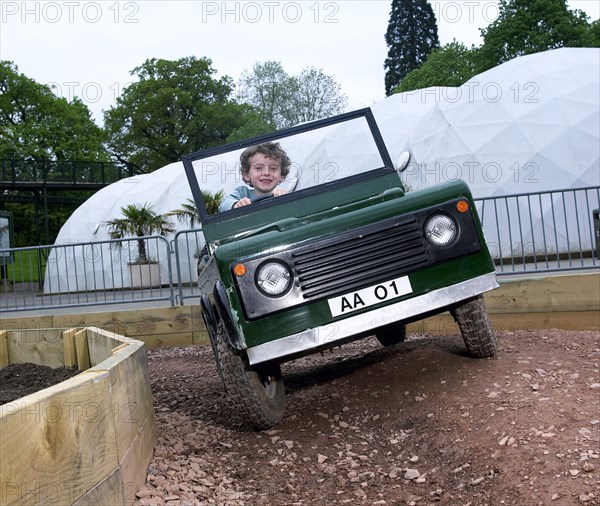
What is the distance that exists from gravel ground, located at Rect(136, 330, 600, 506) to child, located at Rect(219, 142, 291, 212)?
1603 millimetres

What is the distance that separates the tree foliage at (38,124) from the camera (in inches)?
1762

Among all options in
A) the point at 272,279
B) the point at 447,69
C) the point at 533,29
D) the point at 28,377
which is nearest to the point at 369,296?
the point at 272,279

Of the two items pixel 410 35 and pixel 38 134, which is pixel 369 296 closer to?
pixel 38 134

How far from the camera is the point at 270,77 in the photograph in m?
50.7

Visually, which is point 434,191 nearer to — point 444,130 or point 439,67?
point 444,130

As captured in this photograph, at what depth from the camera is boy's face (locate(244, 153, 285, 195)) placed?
5.69 m

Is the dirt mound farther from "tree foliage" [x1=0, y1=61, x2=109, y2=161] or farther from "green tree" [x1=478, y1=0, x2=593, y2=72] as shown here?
"tree foliage" [x1=0, y1=61, x2=109, y2=161]

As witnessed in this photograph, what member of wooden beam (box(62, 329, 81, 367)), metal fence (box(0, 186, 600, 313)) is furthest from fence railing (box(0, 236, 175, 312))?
wooden beam (box(62, 329, 81, 367))

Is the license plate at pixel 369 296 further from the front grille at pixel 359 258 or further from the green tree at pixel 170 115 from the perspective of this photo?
the green tree at pixel 170 115

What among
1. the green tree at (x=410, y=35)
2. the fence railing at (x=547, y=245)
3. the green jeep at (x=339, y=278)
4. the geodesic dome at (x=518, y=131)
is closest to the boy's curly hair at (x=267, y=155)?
the green jeep at (x=339, y=278)

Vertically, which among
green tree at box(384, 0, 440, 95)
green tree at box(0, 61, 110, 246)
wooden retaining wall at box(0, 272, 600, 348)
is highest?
green tree at box(384, 0, 440, 95)

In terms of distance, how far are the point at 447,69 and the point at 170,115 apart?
1825 centimetres

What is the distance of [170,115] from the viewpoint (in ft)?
163

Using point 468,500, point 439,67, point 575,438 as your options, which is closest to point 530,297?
point 575,438
